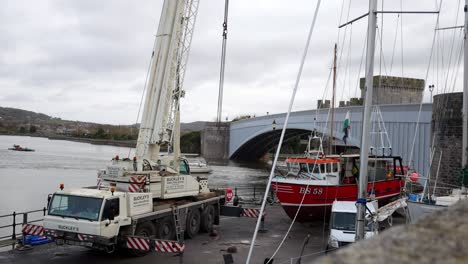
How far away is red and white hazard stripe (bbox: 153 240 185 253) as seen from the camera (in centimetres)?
1269

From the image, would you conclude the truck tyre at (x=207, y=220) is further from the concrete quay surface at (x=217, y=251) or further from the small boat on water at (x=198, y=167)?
the small boat on water at (x=198, y=167)

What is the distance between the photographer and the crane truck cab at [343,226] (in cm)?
1423

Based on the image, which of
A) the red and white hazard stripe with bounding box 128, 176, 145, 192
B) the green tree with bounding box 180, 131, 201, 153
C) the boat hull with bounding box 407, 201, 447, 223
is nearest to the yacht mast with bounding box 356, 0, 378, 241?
the boat hull with bounding box 407, 201, 447, 223

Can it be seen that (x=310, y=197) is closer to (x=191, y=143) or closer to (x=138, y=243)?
(x=138, y=243)

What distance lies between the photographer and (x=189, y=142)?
112 meters

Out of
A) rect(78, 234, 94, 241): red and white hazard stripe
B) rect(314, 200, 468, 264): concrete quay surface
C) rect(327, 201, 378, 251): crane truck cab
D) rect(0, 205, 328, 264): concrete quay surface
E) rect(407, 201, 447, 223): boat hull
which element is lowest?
rect(0, 205, 328, 264): concrete quay surface

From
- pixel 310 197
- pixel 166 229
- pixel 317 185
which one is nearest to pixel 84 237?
pixel 166 229

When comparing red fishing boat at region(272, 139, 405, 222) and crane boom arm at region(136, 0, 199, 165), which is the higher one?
crane boom arm at region(136, 0, 199, 165)

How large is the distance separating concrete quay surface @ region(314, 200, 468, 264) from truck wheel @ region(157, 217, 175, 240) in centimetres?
1306

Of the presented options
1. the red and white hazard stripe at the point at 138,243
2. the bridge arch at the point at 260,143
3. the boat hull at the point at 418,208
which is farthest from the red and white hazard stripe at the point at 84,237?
the bridge arch at the point at 260,143

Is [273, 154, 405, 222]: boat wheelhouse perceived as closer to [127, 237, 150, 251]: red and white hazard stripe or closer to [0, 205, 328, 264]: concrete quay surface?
[0, 205, 328, 264]: concrete quay surface

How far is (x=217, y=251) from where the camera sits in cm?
1487

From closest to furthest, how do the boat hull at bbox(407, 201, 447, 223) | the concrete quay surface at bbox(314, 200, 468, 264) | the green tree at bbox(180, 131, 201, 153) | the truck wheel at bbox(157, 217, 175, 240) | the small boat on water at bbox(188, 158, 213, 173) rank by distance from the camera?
the concrete quay surface at bbox(314, 200, 468, 264) → the boat hull at bbox(407, 201, 447, 223) → the truck wheel at bbox(157, 217, 175, 240) → the small boat on water at bbox(188, 158, 213, 173) → the green tree at bbox(180, 131, 201, 153)

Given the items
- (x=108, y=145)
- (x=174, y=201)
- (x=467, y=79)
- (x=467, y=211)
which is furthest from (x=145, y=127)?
(x=108, y=145)
